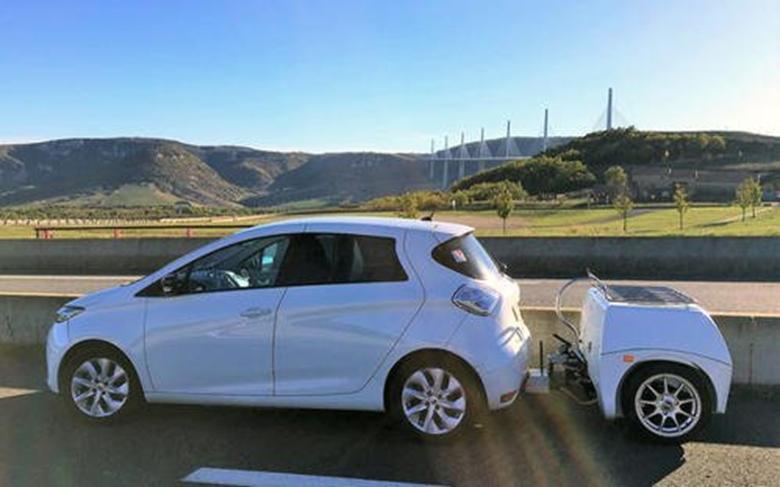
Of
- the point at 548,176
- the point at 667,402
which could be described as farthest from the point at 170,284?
the point at 548,176

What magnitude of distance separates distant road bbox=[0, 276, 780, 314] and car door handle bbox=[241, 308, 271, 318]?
8515 millimetres

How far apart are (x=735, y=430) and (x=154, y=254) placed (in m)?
19.0

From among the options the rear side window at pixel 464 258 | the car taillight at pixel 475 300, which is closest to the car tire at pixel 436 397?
the car taillight at pixel 475 300

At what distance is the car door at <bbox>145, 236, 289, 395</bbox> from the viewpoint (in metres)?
5.76

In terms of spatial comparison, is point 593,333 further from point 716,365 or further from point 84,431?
point 84,431

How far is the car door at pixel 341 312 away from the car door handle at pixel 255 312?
4.1 inches

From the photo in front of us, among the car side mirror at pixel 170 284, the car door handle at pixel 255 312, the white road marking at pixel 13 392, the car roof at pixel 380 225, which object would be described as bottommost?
the white road marking at pixel 13 392

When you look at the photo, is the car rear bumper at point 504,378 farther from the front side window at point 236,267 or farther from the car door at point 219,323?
the front side window at point 236,267

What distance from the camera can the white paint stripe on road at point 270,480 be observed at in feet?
15.9

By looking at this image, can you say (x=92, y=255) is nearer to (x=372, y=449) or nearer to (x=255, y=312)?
(x=255, y=312)

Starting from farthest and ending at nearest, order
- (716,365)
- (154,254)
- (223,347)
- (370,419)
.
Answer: (154,254), (370,419), (223,347), (716,365)

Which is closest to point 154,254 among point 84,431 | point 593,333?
point 84,431

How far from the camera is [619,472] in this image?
5012 mm

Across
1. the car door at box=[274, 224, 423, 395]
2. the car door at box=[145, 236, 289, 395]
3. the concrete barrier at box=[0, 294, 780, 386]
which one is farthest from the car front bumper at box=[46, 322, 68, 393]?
the concrete barrier at box=[0, 294, 780, 386]
